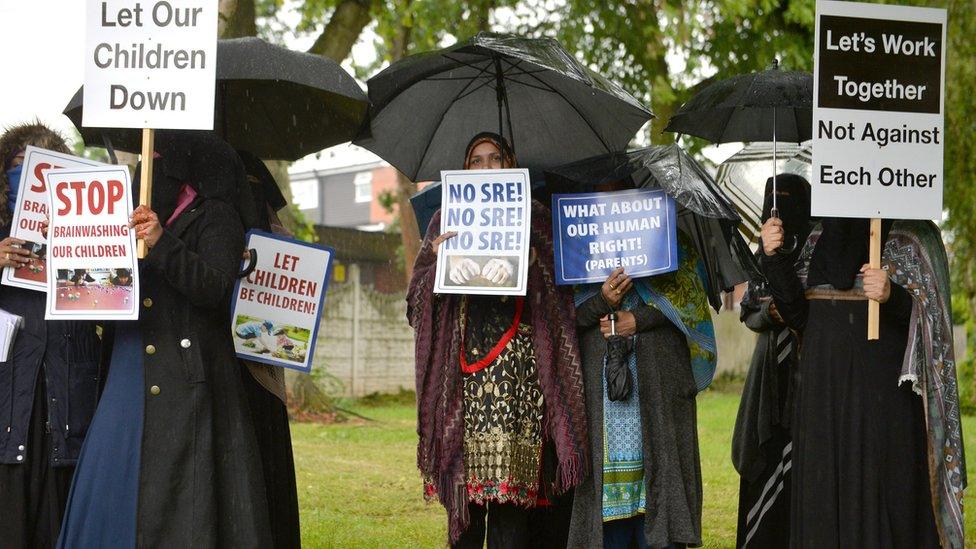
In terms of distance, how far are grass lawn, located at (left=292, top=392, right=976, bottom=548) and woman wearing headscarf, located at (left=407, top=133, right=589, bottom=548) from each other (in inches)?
113

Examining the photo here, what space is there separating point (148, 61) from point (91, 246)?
2.56ft

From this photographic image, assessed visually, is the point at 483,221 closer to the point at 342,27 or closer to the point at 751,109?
the point at 751,109

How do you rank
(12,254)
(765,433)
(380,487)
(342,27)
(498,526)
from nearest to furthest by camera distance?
(12,254)
(498,526)
(765,433)
(380,487)
(342,27)

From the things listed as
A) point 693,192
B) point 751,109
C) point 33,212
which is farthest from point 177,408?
point 751,109

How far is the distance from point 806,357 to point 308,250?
2.34m

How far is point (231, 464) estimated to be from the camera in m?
4.99

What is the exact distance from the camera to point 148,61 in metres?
5.02

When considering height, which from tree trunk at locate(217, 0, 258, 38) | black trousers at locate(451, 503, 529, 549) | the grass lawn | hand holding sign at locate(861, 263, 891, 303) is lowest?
the grass lawn

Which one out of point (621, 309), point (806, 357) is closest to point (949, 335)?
point (806, 357)

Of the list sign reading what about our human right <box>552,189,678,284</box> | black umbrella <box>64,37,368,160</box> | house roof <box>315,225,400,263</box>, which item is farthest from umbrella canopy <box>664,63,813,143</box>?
house roof <box>315,225,400,263</box>

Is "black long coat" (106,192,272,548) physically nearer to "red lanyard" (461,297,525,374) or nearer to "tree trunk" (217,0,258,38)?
"red lanyard" (461,297,525,374)

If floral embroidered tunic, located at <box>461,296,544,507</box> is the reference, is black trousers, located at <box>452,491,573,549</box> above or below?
below

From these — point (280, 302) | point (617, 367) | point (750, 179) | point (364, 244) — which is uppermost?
point (364, 244)

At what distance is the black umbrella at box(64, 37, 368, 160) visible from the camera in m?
5.68
